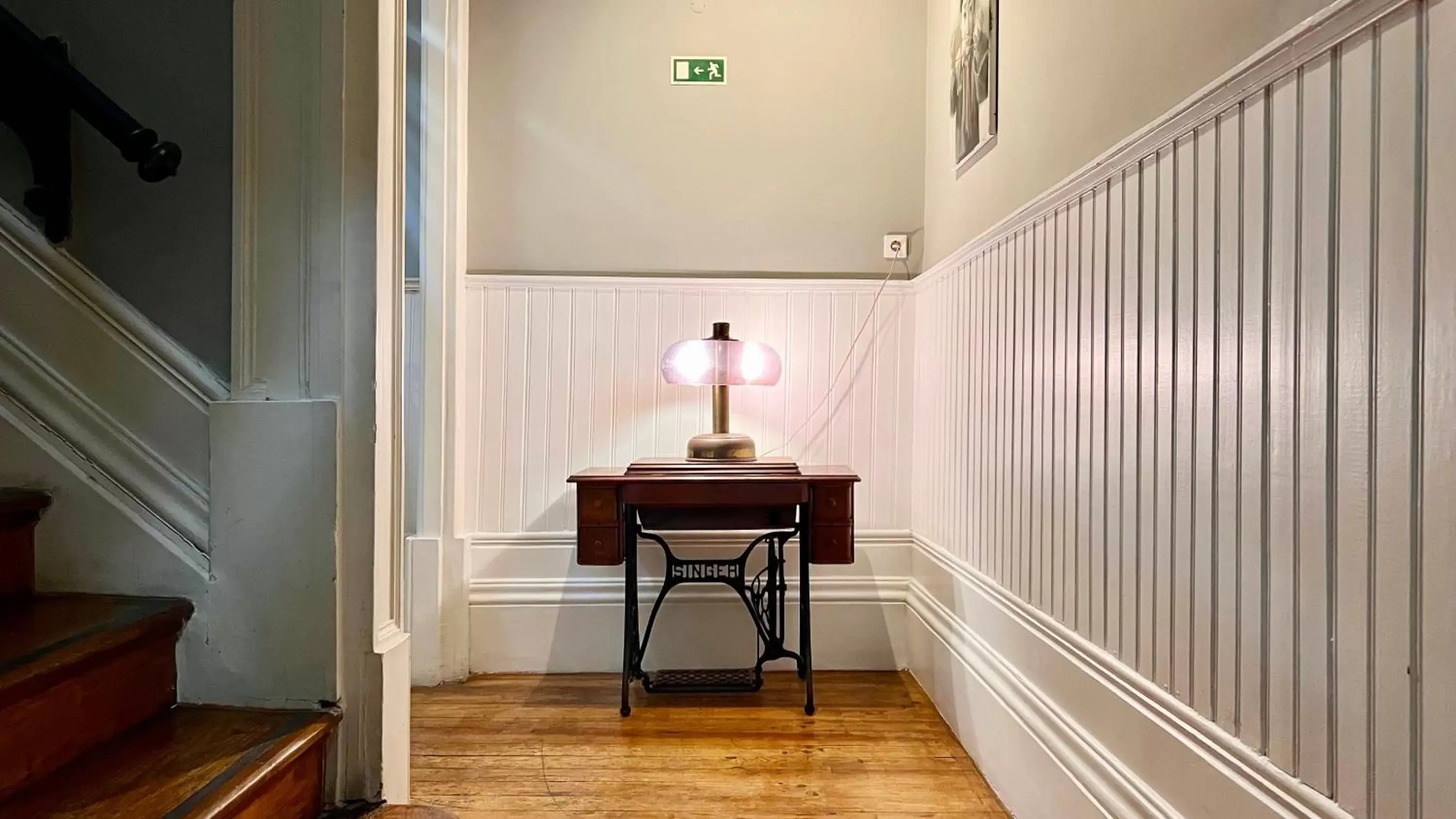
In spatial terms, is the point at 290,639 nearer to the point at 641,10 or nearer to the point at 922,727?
the point at 922,727

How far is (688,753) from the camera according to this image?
1.81 meters

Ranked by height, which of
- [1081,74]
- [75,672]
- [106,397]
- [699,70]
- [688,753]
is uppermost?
[699,70]

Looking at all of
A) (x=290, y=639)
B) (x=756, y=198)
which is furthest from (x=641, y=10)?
(x=290, y=639)

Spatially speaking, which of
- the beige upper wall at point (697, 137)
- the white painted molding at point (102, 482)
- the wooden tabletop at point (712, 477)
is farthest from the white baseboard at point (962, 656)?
the white painted molding at point (102, 482)

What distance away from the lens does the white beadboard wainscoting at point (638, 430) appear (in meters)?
2.39

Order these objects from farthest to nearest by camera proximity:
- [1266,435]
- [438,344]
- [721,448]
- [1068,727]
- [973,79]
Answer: [438,344], [721,448], [973,79], [1068,727], [1266,435]

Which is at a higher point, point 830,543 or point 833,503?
point 833,503

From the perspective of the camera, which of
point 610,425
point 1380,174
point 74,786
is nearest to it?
point 1380,174

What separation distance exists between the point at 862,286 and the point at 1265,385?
164 cm

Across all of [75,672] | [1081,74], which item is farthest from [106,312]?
[1081,74]

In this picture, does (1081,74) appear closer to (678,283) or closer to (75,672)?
(678,283)

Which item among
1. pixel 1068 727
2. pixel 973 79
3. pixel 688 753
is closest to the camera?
pixel 1068 727

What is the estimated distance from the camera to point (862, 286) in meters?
2.46

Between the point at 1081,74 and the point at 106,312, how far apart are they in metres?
1.68
